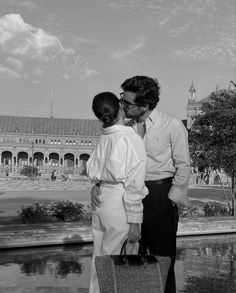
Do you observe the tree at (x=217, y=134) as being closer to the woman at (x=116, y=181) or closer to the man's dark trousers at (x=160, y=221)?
the man's dark trousers at (x=160, y=221)

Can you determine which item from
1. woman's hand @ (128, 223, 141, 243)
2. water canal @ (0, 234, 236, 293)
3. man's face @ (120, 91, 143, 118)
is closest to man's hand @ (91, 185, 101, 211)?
woman's hand @ (128, 223, 141, 243)

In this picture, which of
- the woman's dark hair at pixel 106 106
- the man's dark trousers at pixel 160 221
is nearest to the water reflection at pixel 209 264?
the man's dark trousers at pixel 160 221

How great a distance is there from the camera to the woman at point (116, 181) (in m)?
2.97

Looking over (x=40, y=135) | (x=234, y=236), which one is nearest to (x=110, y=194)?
(x=234, y=236)

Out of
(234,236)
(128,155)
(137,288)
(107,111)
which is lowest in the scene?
(234,236)

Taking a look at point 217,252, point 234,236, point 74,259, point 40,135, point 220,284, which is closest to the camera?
point 220,284

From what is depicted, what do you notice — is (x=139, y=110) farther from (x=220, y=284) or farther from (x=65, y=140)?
(x=65, y=140)

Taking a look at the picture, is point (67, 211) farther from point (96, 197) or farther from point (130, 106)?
point (96, 197)

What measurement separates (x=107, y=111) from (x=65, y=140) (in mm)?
98652

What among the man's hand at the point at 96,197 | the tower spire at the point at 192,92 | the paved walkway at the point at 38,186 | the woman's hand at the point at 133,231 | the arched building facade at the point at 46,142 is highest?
the tower spire at the point at 192,92

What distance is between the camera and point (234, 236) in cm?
948

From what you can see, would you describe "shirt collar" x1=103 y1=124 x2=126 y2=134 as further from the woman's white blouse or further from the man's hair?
the man's hair

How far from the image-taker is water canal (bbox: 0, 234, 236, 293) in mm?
4902

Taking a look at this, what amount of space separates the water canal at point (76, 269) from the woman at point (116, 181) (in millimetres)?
1879
